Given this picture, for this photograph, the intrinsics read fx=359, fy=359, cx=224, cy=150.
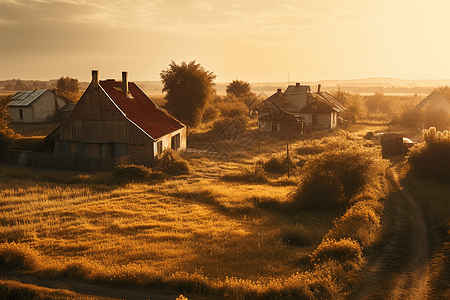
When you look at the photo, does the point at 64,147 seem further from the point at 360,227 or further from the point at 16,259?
the point at 360,227

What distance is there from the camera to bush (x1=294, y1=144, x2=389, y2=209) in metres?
20.7

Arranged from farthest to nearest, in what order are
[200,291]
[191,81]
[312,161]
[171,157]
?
[191,81], [171,157], [312,161], [200,291]

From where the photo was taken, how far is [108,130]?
101ft

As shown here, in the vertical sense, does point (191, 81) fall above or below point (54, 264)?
above

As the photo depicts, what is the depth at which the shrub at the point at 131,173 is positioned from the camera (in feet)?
86.0

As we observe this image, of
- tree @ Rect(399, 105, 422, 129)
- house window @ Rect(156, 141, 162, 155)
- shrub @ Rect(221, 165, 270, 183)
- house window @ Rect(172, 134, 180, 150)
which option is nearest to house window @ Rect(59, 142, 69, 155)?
house window @ Rect(156, 141, 162, 155)

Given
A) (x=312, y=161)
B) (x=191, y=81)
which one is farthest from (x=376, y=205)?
(x=191, y=81)

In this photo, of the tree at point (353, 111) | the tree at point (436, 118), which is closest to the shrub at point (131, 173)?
the tree at point (436, 118)

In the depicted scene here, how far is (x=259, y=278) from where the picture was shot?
37.1 ft

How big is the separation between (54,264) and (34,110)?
5382 cm

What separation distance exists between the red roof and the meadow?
660cm

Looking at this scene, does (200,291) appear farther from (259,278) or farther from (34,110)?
(34,110)

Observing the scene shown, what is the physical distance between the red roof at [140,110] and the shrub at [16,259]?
18095 millimetres

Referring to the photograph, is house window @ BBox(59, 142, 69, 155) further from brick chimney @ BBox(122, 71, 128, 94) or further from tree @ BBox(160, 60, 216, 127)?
tree @ BBox(160, 60, 216, 127)
